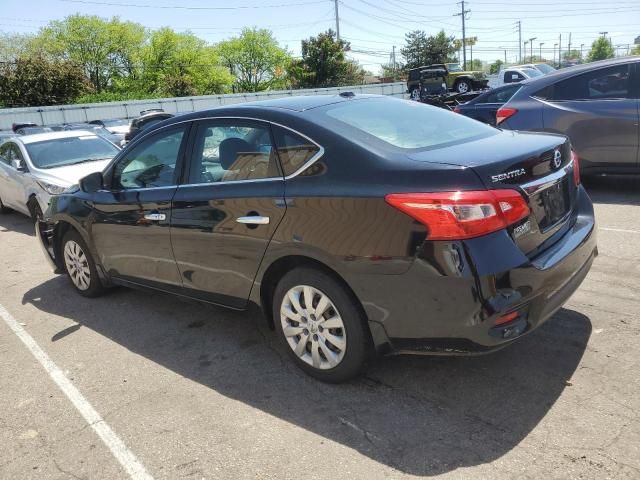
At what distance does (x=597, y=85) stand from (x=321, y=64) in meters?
52.6

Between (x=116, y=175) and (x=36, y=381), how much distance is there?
1723 mm

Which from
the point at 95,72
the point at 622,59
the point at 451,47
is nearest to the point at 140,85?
Result: the point at 95,72

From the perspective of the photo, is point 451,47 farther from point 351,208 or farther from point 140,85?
point 351,208

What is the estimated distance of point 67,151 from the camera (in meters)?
9.12

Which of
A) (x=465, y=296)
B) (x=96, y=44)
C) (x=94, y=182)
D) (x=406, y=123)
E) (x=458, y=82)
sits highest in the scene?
(x=96, y=44)

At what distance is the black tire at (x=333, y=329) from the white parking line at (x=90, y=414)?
1073mm

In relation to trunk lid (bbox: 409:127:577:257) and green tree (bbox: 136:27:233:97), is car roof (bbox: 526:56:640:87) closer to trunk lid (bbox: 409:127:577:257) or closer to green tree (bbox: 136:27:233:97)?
trunk lid (bbox: 409:127:577:257)

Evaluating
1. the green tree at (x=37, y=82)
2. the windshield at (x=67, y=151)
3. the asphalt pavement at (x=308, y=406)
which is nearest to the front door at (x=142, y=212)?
the asphalt pavement at (x=308, y=406)

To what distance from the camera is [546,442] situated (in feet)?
8.63

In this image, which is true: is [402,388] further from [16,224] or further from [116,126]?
[116,126]

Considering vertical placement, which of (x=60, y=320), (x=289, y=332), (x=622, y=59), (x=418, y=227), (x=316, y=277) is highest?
(x=622, y=59)

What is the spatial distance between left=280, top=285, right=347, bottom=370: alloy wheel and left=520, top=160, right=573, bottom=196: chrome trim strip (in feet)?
3.85

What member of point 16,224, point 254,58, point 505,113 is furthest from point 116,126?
point 254,58

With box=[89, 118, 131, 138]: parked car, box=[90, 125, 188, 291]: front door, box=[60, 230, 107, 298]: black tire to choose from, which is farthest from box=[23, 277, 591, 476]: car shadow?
box=[89, 118, 131, 138]: parked car
